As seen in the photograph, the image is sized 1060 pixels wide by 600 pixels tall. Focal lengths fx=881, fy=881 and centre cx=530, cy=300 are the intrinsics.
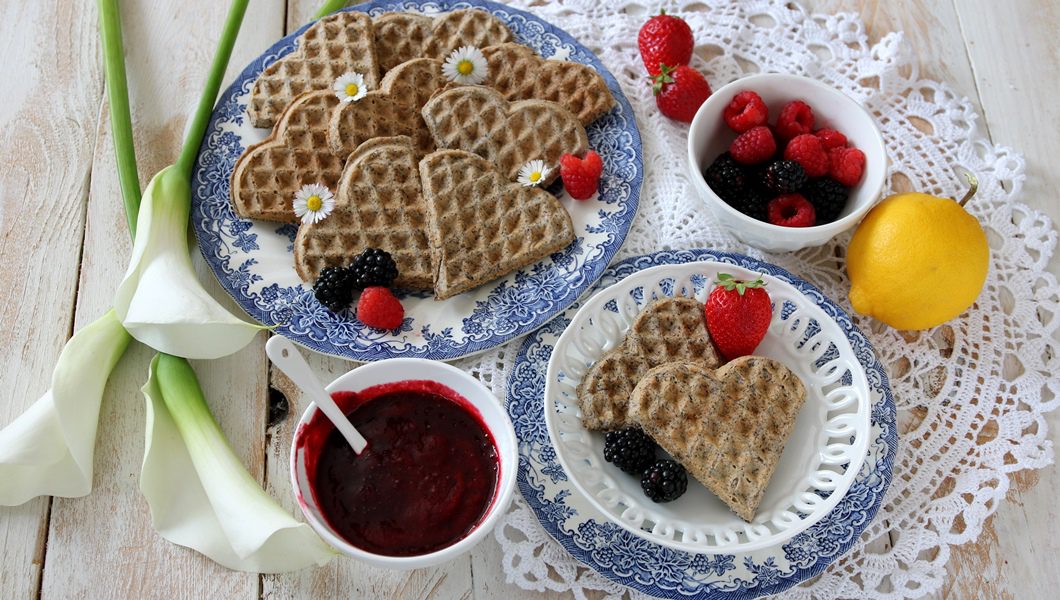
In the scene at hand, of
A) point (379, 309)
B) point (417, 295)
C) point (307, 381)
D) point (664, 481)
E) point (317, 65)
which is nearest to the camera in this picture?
point (307, 381)

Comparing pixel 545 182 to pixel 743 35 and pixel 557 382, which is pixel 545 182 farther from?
pixel 743 35

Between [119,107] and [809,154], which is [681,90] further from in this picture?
[119,107]

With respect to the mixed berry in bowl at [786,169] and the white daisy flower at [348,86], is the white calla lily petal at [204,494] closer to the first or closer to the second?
the white daisy flower at [348,86]

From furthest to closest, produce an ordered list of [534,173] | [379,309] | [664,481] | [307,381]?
[534,173] → [379,309] → [664,481] → [307,381]

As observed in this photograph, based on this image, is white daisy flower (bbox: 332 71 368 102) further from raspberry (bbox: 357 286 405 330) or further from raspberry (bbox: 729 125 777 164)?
raspberry (bbox: 729 125 777 164)

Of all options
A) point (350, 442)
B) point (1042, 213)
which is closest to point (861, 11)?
point (1042, 213)

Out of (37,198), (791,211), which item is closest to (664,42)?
(791,211)
